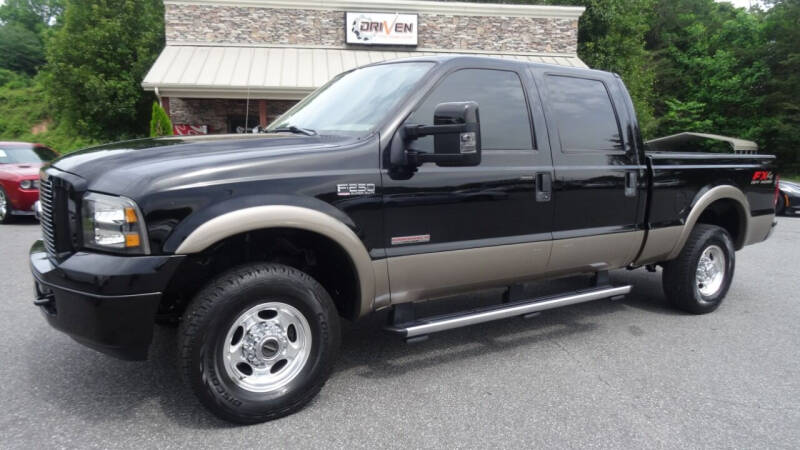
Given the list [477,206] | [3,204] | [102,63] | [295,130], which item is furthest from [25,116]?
[477,206]

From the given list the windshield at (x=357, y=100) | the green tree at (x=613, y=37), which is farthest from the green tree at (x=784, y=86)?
the windshield at (x=357, y=100)

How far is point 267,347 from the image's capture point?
3.05m

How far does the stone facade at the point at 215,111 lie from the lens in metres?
16.8

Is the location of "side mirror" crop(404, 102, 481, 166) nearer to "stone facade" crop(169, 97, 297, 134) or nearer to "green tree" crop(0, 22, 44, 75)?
"stone facade" crop(169, 97, 297, 134)

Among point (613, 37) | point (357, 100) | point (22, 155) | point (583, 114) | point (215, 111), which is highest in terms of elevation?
point (613, 37)

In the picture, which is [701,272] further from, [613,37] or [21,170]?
[613,37]

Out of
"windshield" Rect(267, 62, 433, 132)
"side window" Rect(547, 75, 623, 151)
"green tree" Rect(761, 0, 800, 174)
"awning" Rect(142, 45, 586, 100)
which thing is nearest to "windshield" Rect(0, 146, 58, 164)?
"awning" Rect(142, 45, 586, 100)

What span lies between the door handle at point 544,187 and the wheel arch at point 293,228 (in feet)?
4.53

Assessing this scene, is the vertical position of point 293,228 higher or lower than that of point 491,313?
higher

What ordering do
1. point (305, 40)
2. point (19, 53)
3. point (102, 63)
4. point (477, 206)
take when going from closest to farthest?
point (477, 206)
point (305, 40)
point (102, 63)
point (19, 53)

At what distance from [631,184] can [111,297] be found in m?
3.74

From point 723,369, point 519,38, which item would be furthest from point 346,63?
point 723,369

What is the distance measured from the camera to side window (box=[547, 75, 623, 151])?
13.6 ft

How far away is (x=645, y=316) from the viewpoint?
5129 mm
